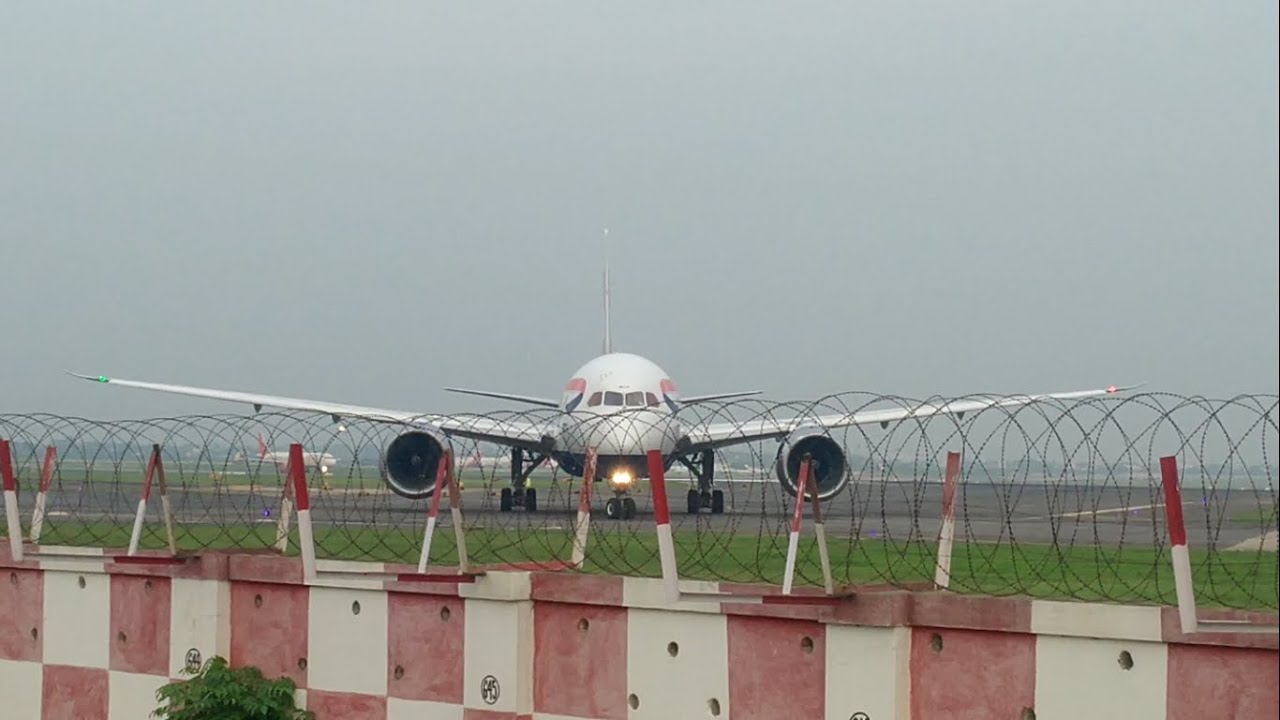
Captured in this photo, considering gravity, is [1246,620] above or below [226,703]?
above

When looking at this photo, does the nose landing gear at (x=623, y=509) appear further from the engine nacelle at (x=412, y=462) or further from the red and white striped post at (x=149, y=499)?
the engine nacelle at (x=412, y=462)

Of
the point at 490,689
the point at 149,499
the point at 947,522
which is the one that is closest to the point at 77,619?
the point at 149,499

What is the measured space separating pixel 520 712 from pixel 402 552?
11.1 feet

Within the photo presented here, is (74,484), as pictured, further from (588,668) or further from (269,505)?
(588,668)

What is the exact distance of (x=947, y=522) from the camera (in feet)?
45.9

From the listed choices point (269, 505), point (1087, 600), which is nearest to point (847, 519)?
point (269, 505)

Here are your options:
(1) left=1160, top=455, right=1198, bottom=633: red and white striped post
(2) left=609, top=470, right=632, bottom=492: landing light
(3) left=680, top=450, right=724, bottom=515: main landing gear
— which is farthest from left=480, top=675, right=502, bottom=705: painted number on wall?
(3) left=680, top=450, right=724, bottom=515: main landing gear

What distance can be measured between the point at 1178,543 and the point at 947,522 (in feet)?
9.31

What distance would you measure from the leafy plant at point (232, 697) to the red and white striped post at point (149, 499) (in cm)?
155

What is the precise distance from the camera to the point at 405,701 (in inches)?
657

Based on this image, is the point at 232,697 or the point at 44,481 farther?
the point at 44,481

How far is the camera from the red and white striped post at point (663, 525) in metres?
14.1

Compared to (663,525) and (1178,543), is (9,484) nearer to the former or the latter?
(663,525)

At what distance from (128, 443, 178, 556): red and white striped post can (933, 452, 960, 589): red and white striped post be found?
26.5 feet
